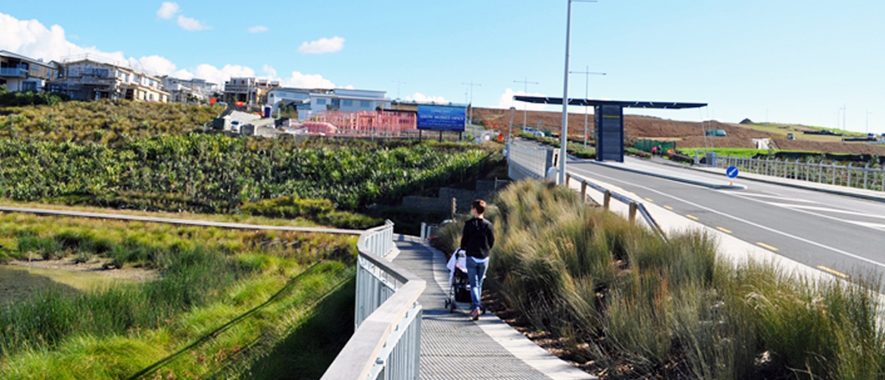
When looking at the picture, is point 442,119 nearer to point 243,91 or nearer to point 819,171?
point 819,171

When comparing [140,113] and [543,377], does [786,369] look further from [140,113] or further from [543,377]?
[140,113]

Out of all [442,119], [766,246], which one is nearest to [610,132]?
[442,119]

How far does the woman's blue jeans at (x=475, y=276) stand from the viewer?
31.2 ft

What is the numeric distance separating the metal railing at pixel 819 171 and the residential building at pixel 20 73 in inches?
3626

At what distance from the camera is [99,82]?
98.2 meters

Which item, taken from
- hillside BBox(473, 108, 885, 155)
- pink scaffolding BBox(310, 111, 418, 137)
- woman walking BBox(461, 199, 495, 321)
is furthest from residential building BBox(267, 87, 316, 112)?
woman walking BBox(461, 199, 495, 321)

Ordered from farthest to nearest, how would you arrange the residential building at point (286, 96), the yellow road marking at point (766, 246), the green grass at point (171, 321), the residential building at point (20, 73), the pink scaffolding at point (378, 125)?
the residential building at point (286, 96), the residential building at point (20, 73), the pink scaffolding at point (378, 125), the yellow road marking at point (766, 246), the green grass at point (171, 321)

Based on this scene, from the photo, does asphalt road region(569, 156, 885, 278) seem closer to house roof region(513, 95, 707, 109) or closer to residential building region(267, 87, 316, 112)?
house roof region(513, 95, 707, 109)

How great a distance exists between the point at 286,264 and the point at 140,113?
54.3m

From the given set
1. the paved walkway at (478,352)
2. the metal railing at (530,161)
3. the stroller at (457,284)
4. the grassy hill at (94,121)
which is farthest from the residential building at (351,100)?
the paved walkway at (478,352)

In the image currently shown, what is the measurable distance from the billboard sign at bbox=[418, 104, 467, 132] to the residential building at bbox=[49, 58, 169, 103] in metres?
63.4

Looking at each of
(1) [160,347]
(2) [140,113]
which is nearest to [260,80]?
(2) [140,113]

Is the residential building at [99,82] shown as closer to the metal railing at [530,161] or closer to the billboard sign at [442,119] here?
the billboard sign at [442,119]

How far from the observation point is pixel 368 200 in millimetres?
42000
